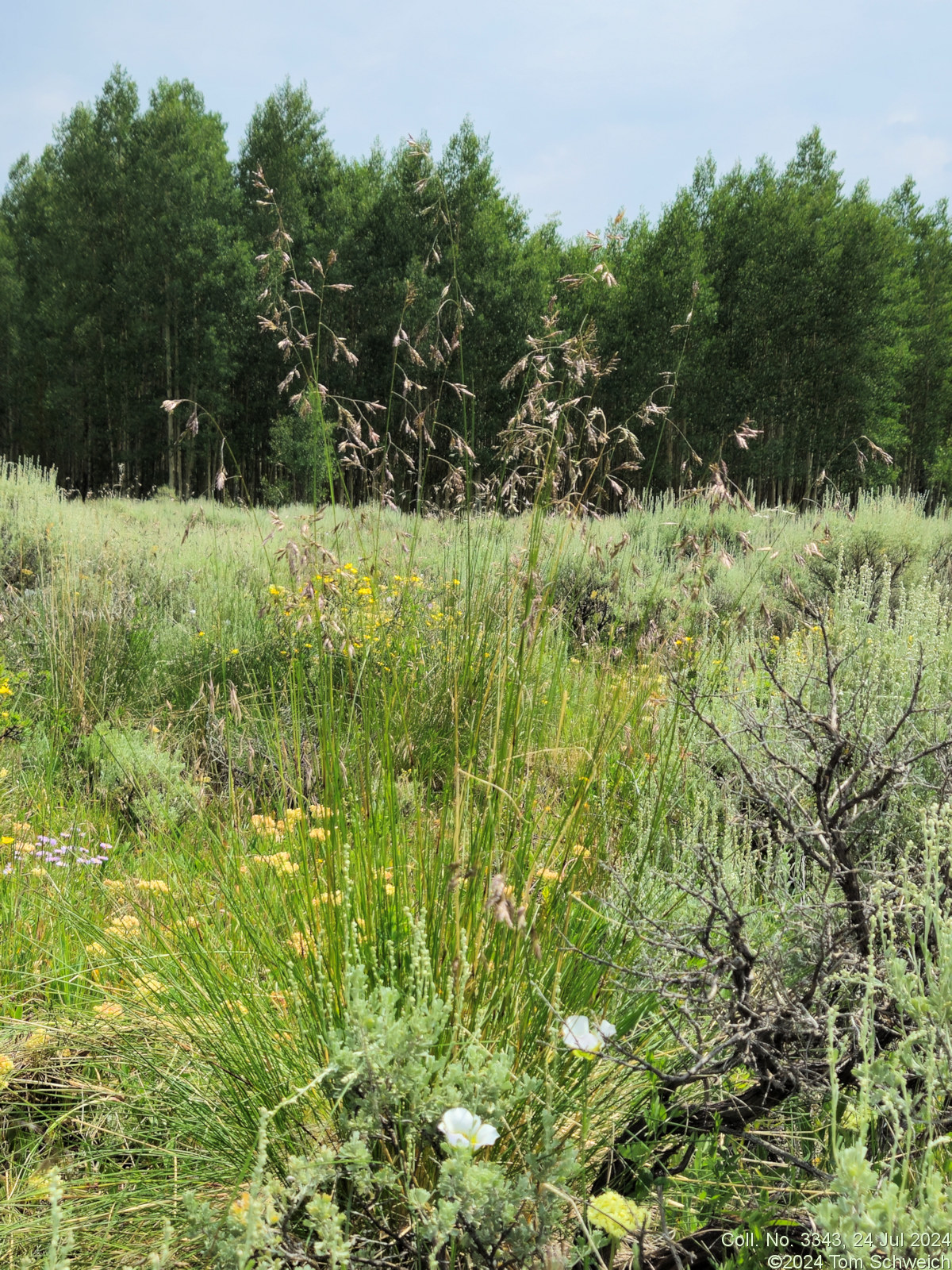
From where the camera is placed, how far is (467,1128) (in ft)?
2.93

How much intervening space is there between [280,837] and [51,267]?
27112mm

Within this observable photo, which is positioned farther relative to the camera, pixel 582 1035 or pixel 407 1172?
pixel 582 1035

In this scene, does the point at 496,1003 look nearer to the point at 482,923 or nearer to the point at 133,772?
the point at 482,923

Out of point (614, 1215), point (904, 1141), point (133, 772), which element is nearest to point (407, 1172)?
point (614, 1215)

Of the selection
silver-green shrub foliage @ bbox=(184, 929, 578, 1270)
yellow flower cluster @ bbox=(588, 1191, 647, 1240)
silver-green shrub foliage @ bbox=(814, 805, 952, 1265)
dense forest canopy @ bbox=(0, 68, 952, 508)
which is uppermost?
dense forest canopy @ bbox=(0, 68, 952, 508)

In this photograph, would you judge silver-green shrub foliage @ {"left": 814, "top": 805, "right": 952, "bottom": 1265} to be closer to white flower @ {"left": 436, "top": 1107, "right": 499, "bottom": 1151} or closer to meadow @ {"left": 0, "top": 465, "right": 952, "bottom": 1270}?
meadow @ {"left": 0, "top": 465, "right": 952, "bottom": 1270}

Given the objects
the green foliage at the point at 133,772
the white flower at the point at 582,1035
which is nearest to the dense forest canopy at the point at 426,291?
the green foliage at the point at 133,772

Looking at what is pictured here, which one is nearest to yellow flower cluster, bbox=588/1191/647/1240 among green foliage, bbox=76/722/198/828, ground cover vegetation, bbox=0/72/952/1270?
ground cover vegetation, bbox=0/72/952/1270

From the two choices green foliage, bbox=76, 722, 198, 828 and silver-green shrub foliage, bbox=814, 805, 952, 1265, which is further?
green foliage, bbox=76, 722, 198, 828

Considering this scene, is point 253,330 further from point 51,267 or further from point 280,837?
point 280,837

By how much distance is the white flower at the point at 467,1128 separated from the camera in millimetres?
873

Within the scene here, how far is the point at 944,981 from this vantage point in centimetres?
90

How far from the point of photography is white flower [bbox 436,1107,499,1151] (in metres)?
0.87

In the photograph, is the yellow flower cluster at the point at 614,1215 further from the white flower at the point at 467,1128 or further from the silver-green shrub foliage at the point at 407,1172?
the white flower at the point at 467,1128
